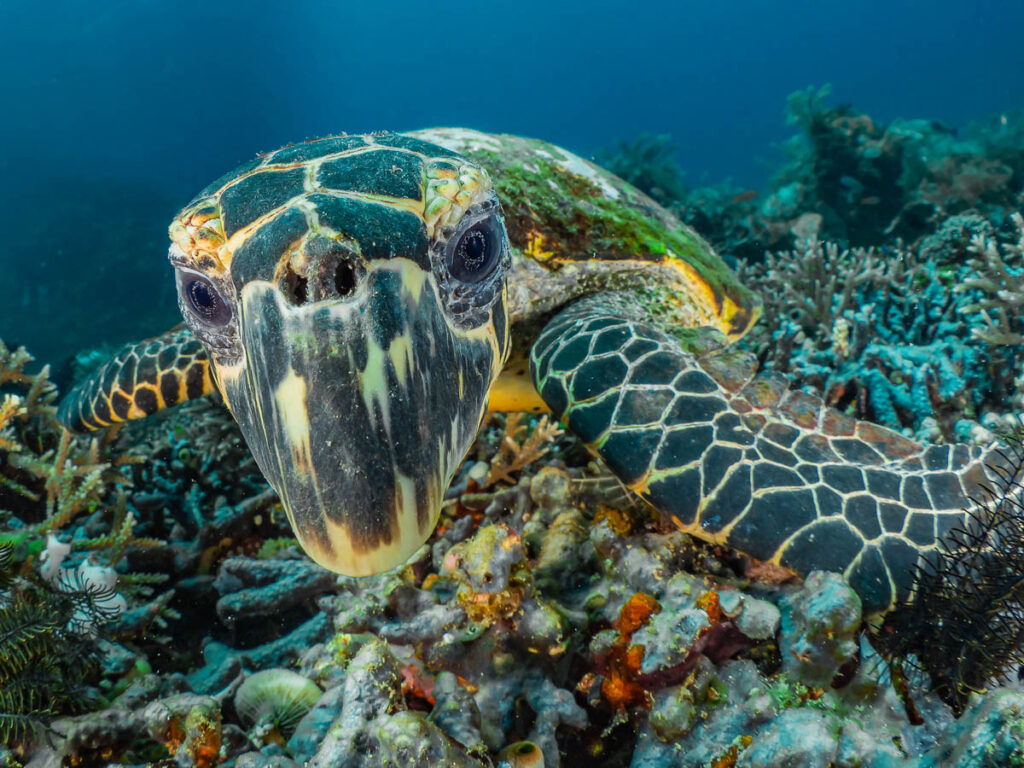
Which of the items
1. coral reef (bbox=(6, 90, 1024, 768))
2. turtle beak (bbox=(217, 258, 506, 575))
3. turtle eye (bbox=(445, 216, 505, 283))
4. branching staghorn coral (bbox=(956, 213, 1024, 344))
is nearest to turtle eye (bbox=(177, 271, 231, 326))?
turtle beak (bbox=(217, 258, 506, 575))

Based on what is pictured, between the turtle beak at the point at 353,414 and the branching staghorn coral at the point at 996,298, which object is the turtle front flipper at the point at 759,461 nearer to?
the turtle beak at the point at 353,414

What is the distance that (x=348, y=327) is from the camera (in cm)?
120

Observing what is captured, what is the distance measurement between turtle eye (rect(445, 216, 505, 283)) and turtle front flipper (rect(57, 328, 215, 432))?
2.00 meters

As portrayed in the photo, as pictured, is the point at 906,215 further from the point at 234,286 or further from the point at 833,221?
the point at 234,286

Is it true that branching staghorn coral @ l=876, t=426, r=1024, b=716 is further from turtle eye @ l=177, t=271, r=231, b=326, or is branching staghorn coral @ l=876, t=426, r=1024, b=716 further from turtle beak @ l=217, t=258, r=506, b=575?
turtle eye @ l=177, t=271, r=231, b=326

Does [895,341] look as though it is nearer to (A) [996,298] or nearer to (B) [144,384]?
(A) [996,298]

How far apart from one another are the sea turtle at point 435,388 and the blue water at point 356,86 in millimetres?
13067

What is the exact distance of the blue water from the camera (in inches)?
695

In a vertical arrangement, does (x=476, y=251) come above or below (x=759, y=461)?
above

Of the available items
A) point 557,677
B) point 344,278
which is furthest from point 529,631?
point 344,278

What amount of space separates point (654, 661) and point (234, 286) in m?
1.38

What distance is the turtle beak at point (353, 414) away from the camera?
3.91 feet

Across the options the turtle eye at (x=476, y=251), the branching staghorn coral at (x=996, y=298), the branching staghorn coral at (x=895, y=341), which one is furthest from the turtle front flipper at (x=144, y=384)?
the branching staghorn coral at (x=996, y=298)

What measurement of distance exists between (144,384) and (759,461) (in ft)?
10.2
